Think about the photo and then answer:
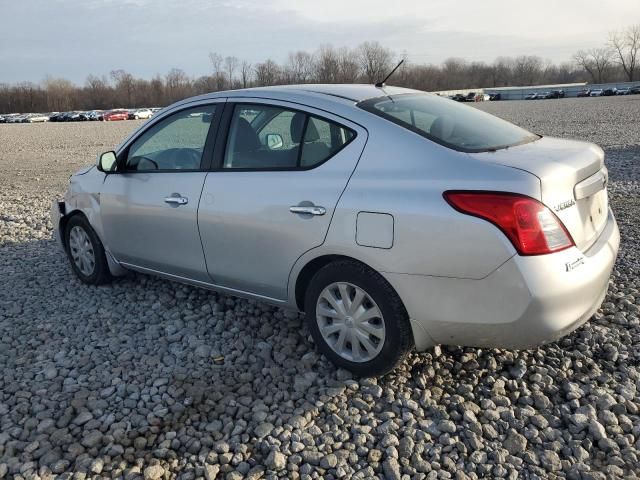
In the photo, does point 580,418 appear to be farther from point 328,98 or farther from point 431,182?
point 328,98

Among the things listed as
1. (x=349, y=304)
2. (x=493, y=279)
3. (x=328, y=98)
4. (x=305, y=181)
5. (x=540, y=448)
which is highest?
(x=328, y=98)

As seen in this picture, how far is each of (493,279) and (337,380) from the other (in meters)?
1.19

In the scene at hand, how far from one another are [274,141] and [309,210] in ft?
2.19

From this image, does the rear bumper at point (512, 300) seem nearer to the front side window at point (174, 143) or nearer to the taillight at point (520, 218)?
the taillight at point (520, 218)

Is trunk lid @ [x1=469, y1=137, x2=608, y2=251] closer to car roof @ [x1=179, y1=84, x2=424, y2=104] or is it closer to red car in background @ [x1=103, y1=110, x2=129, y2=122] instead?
car roof @ [x1=179, y1=84, x2=424, y2=104]

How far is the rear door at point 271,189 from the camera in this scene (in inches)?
135

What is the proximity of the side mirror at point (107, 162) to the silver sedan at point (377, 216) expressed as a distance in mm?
276

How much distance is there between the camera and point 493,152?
3270 mm

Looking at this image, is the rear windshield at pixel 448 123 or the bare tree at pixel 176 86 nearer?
the rear windshield at pixel 448 123

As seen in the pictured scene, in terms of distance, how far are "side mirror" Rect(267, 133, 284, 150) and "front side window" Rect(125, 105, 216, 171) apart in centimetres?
57

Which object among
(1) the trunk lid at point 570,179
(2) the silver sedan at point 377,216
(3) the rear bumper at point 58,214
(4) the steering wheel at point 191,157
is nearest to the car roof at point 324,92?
(2) the silver sedan at point 377,216

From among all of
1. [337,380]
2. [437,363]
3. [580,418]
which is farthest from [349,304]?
[580,418]

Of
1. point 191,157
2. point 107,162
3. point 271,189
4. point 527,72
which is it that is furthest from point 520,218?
point 527,72

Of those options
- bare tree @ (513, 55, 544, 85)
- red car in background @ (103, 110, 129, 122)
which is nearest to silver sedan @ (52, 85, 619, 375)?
red car in background @ (103, 110, 129, 122)
